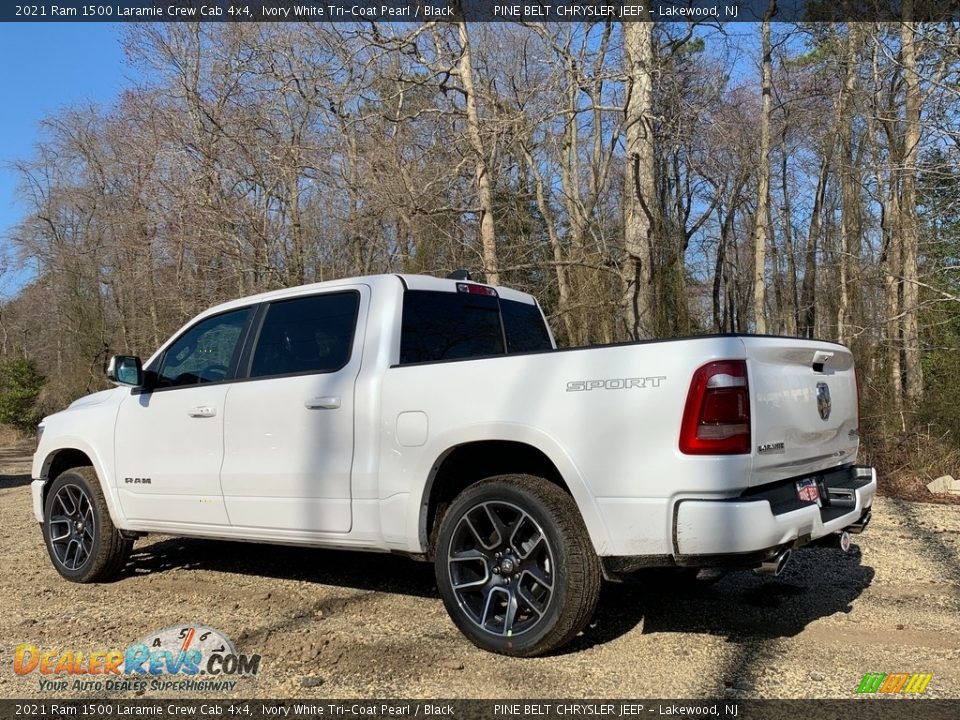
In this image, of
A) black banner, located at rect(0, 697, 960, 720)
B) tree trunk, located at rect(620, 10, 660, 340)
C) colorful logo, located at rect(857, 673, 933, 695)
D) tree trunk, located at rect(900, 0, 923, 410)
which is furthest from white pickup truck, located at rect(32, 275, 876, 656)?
tree trunk, located at rect(900, 0, 923, 410)

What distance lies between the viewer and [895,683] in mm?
3465

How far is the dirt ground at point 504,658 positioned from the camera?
11.6ft

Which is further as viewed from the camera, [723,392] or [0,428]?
[0,428]

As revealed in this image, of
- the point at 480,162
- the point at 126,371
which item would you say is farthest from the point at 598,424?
the point at 480,162

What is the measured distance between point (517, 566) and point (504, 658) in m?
0.45

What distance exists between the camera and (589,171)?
24.2 metres

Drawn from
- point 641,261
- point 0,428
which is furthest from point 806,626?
point 0,428

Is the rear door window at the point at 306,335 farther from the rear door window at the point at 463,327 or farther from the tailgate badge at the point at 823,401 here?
the tailgate badge at the point at 823,401

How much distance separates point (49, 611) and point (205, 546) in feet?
6.59

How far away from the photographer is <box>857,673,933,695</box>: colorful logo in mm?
3385

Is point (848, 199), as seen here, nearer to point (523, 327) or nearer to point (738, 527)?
point (523, 327)

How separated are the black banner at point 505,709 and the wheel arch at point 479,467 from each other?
2.67 feet

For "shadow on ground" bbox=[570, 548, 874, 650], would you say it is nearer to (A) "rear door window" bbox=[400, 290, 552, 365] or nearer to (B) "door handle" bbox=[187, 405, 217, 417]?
(A) "rear door window" bbox=[400, 290, 552, 365]

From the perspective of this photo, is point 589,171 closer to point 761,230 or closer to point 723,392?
point 761,230
